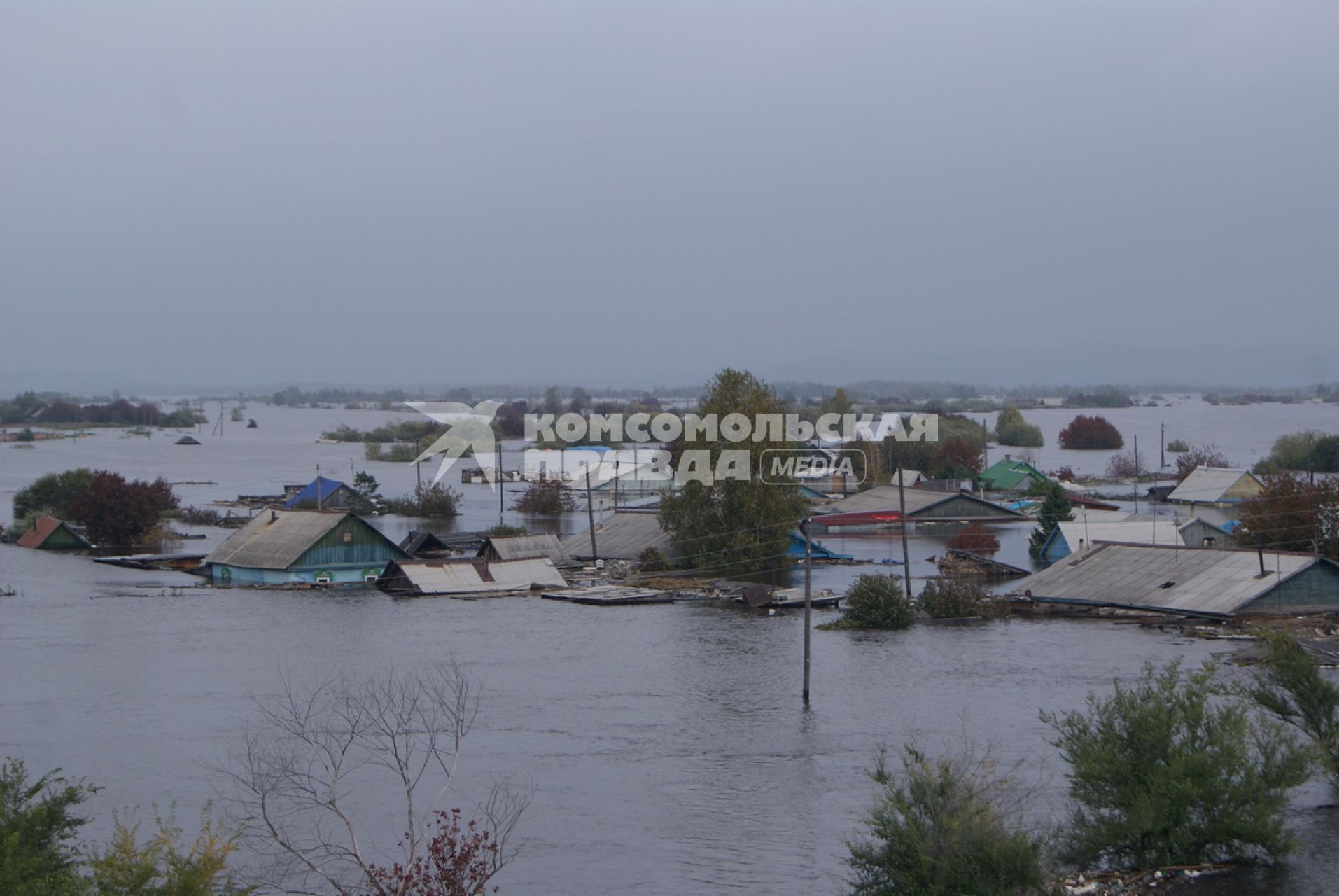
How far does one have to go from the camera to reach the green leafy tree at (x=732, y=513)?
77.3 ft

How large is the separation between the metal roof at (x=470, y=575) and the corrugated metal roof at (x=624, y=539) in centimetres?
272

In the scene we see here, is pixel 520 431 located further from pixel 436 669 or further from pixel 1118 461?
pixel 436 669

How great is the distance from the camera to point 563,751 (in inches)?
470

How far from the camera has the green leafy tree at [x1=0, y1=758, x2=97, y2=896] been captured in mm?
6102

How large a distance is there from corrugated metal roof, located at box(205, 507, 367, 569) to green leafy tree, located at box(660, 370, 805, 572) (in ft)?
18.8

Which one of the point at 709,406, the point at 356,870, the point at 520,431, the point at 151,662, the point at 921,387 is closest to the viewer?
the point at 356,870

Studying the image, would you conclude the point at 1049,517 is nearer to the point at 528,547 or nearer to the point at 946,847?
the point at 528,547

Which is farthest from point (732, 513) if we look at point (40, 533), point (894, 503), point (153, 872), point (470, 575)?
point (153, 872)

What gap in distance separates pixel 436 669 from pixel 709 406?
10442 mm

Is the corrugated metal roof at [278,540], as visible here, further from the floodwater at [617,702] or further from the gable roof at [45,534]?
the gable roof at [45,534]

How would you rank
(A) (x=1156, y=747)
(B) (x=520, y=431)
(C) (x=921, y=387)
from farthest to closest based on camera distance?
1. (C) (x=921, y=387)
2. (B) (x=520, y=431)
3. (A) (x=1156, y=747)

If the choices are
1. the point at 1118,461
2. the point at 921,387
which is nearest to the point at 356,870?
the point at 1118,461

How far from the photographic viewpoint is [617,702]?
14.0m

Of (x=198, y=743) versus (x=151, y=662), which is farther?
(x=151, y=662)
